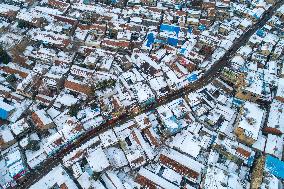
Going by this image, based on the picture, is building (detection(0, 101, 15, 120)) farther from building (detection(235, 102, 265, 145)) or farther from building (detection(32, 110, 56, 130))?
building (detection(235, 102, 265, 145))

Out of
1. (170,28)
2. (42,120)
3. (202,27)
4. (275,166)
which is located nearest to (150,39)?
(170,28)

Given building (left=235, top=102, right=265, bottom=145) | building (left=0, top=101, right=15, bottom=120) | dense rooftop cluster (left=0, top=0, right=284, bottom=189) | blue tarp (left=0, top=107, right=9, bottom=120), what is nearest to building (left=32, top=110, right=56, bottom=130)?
dense rooftop cluster (left=0, top=0, right=284, bottom=189)

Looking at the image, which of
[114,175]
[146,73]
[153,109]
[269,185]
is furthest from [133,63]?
[269,185]

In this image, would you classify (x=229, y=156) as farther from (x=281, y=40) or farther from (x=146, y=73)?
(x=281, y=40)

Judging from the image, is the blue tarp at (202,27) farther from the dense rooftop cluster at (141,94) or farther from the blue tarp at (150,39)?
the blue tarp at (150,39)

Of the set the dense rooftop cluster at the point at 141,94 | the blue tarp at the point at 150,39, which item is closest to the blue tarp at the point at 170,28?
the dense rooftop cluster at the point at 141,94

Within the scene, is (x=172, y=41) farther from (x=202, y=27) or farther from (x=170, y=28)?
(x=202, y=27)

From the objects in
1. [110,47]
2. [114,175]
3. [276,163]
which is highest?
[110,47]

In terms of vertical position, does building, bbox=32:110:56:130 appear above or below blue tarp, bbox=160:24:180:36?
below
